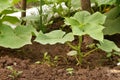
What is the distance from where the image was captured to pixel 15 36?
3285 millimetres

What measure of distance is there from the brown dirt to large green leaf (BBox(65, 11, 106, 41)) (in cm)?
27

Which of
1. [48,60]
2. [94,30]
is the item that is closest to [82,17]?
[94,30]

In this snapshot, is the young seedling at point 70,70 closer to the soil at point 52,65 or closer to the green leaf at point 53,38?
the soil at point 52,65

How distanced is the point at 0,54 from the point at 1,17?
41 cm

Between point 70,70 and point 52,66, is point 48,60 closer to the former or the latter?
point 52,66

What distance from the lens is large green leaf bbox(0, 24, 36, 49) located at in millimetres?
3172

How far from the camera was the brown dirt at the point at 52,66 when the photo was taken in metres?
2.78

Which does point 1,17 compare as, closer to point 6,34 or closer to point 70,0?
point 6,34

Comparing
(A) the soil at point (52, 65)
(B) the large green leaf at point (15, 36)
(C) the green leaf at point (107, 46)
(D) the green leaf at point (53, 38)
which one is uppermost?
(D) the green leaf at point (53, 38)

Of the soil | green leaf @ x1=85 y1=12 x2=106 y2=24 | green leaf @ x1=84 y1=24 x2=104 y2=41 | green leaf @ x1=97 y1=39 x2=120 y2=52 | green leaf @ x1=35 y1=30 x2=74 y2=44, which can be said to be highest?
green leaf @ x1=85 y1=12 x2=106 y2=24

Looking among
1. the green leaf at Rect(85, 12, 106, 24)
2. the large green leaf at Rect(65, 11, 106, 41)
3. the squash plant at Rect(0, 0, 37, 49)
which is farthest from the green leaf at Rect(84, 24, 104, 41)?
the squash plant at Rect(0, 0, 37, 49)

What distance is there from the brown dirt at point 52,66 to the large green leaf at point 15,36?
108 millimetres

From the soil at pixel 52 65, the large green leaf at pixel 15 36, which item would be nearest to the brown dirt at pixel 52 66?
the soil at pixel 52 65

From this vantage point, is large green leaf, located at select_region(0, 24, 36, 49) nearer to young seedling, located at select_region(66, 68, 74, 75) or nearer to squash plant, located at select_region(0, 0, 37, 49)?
squash plant, located at select_region(0, 0, 37, 49)
